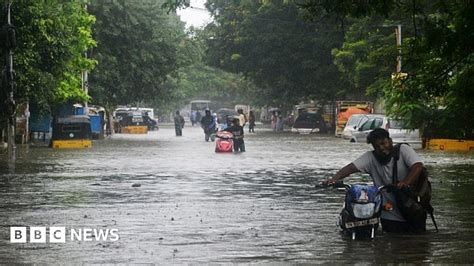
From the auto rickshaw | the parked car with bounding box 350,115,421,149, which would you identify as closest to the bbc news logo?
the parked car with bounding box 350,115,421,149

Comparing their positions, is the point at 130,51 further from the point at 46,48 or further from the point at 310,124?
the point at 46,48

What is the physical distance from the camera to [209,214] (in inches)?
669

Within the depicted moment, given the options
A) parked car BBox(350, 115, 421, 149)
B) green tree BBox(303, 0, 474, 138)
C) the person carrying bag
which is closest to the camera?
the person carrying bag

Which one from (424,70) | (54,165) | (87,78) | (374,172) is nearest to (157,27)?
(87,78)

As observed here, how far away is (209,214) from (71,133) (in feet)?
111

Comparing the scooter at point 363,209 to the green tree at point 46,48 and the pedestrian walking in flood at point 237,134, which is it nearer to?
the pedestrian walking in flood at point 237,134

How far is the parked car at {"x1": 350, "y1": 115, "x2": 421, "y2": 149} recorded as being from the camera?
50438mm

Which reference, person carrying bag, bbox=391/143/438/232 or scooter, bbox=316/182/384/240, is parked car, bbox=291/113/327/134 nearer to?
person carrying bag, bbox=391/143/438/232

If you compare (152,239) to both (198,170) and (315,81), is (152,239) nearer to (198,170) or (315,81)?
(198,170)

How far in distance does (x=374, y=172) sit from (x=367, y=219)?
79cm

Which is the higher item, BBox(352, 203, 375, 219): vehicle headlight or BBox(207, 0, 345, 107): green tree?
BBox(207, 0, 345, 107): green tree

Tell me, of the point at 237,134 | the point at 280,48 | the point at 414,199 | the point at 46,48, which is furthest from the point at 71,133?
the point at 414,199

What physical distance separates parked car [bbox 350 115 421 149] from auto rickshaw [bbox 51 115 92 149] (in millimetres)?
12999

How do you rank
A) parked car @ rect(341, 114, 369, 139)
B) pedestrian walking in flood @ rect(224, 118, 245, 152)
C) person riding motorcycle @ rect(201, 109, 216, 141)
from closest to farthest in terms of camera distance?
pedestrian walking in flood @ rect(224, 118, 245, 152) < person riding motorcycle @ rect(201, 109, 216, 141) < parked car @ rect(341, 114, 369, 139)
